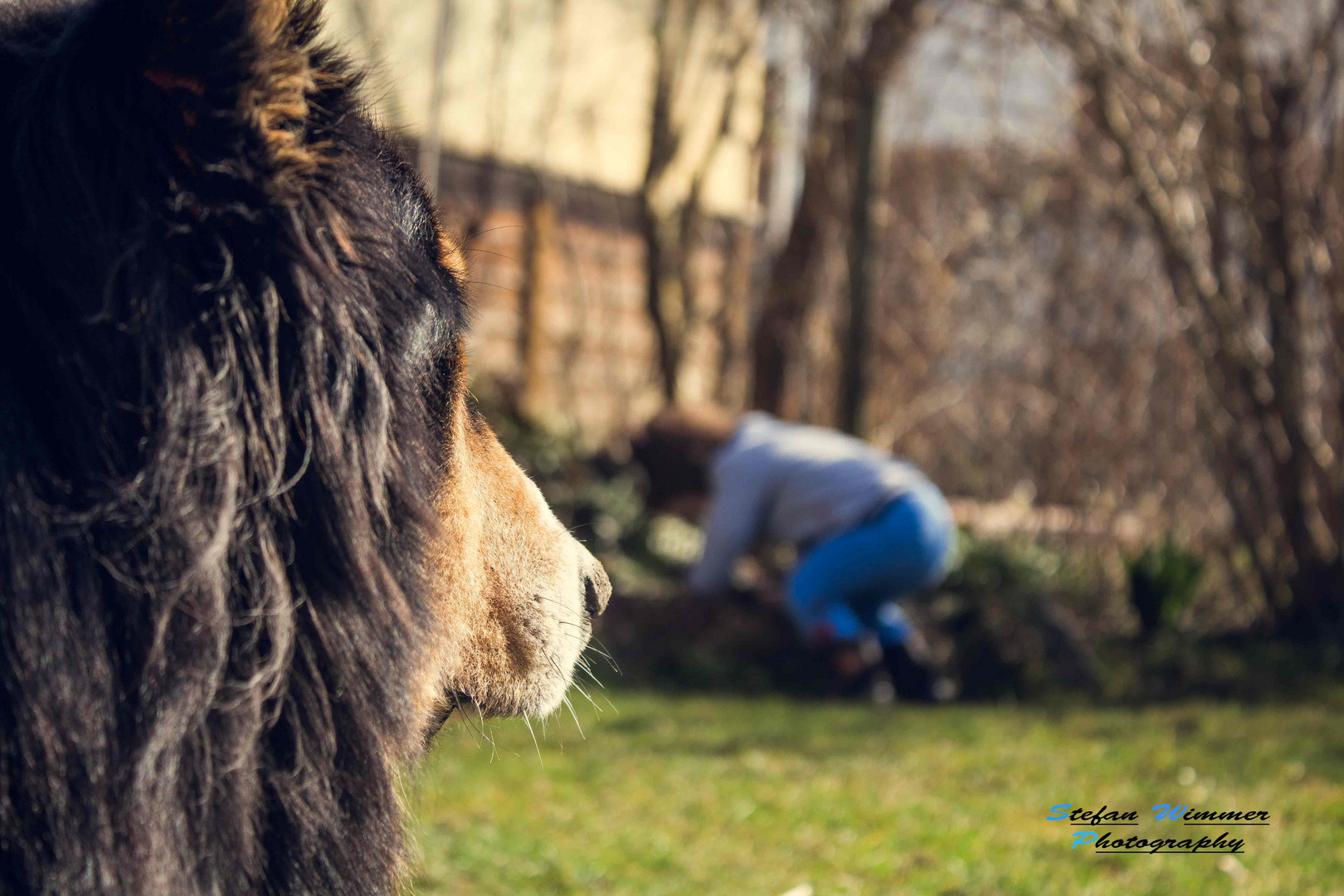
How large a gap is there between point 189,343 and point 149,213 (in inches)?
5.8

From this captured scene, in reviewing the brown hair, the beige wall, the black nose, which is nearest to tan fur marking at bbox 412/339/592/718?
the black nose

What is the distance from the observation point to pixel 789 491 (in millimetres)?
5957

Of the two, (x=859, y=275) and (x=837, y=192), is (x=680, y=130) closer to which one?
(x=837, y=192)

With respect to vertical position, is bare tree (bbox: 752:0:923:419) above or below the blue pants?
above

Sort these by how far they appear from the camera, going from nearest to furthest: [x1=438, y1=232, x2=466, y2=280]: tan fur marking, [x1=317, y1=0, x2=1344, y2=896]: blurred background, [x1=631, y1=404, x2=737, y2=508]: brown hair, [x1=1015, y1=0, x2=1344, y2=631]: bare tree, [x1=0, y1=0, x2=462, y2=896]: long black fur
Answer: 1. [x1=0, y1=0, x2=462, y2=896]: long black fur
2. [x1=438, y1=232, x2=466, y2=280]: tan fur marking
3. [x1=317, y1=0, x2=1344, y2=896]: blurred background
4. [x1=1015, y1=0, x2=1344, y2=631]: bare tree
5. [x1=631, y1=404, x2=737, y2=508]: brown hair

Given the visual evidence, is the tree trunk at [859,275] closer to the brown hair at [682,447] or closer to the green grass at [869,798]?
the brown hair at [682,447]

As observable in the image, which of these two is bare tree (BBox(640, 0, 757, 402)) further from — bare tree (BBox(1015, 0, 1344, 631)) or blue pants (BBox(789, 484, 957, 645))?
blue pants (BBox(789, 484, 957, 645))

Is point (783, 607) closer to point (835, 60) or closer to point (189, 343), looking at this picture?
point (835, 60)

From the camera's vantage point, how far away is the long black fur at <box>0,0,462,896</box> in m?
1.12

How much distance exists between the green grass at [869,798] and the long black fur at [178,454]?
3.88ft

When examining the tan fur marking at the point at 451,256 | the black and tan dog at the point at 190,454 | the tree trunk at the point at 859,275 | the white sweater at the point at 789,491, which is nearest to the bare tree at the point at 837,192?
the tree trunk at the point at 859,275

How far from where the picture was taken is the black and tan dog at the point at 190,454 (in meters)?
1.13

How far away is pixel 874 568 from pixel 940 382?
3.24 m

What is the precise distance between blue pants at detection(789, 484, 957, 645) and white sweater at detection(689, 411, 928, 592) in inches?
4.1
